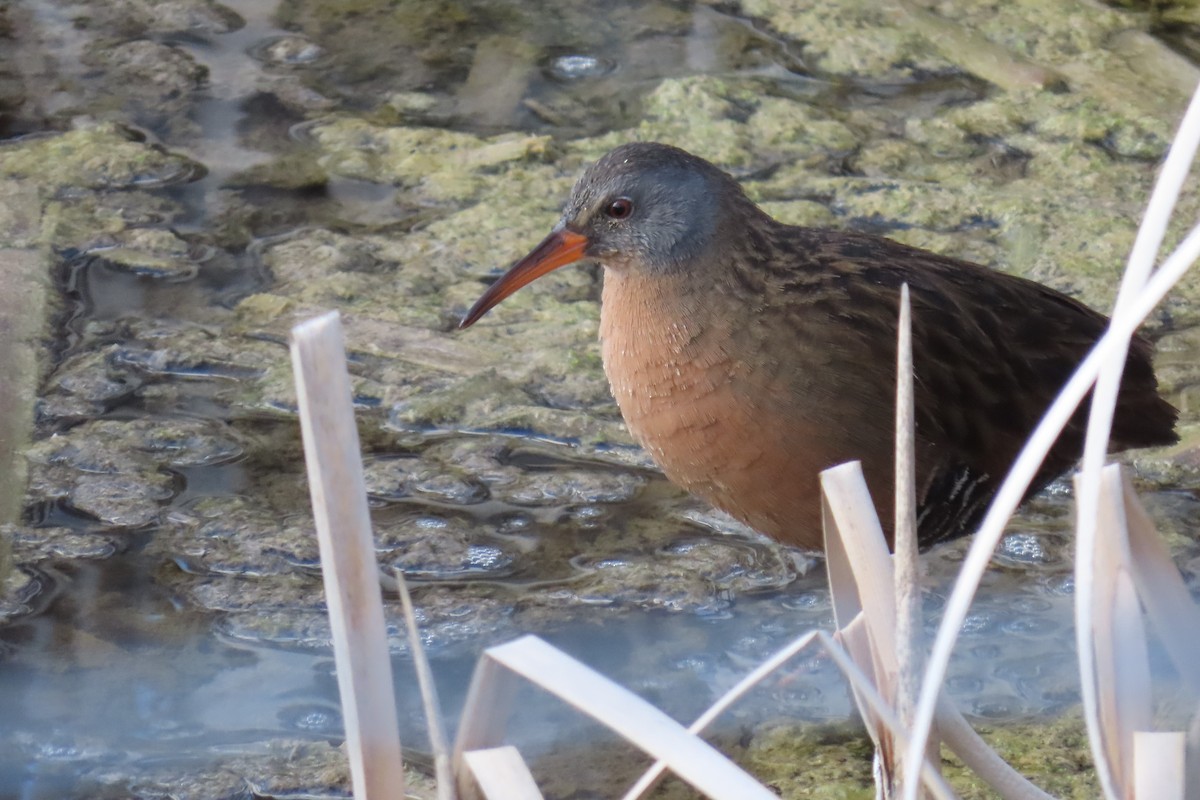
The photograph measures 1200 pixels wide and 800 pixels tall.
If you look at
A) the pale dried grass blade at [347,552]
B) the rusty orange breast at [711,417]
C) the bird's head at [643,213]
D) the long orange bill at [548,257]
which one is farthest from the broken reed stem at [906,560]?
the long orange bill at [548,257]

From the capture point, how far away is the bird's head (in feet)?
8.64

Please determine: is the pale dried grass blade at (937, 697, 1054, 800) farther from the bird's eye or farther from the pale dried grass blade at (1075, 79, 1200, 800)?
the bird's eye

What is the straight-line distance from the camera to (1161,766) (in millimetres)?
1339

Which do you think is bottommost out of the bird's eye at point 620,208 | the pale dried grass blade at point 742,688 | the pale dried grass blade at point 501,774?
the bird's eye at point 620,208

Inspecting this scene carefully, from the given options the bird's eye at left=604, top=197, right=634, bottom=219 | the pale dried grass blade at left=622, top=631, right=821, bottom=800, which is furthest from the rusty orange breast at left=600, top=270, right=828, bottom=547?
the pale dried grass blade at left=622, top=631, right=821, bottom=800

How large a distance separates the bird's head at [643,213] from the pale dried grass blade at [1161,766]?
4.64ft

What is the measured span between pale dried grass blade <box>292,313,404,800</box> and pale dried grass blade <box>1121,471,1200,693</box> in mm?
728

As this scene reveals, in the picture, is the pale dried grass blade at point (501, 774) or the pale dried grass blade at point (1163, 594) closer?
the pale dried grass blade at point (501, 774)

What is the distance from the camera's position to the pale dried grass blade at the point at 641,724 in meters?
1.27

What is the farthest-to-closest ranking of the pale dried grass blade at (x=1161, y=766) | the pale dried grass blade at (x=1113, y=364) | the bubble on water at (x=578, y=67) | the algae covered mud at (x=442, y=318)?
the bubble on water at (x=578, y=67) < the algae covered mud at (x=442, y=318) < the pale dried grass blade at (x=1161, y=766) < the pale dried grass blade at (x=1113, y=364)

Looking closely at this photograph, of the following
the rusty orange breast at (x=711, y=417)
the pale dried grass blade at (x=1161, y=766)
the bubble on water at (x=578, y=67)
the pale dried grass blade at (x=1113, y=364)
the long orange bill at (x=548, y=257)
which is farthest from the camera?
the bubble on water at (x=578, y=67)

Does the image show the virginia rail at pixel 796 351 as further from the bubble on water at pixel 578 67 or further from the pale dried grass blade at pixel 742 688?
the bubble on water at pixel 578 67

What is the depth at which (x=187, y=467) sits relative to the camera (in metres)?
3.13

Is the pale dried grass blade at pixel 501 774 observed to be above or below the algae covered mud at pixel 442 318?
above
